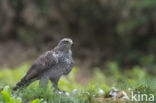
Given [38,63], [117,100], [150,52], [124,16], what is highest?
[124,16]

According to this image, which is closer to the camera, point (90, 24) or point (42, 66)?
point (42, 66)

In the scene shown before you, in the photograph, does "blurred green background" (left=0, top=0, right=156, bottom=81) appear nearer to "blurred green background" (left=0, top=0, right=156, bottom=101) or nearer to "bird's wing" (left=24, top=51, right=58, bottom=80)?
"blurred green background" (left=0, top=0, right=156, bottom=101)

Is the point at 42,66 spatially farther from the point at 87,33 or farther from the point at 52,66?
the point at 87,33

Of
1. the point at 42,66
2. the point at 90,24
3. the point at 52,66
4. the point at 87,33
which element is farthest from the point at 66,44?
the point at 87,33

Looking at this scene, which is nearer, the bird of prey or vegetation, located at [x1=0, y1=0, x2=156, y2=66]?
the bird of prey

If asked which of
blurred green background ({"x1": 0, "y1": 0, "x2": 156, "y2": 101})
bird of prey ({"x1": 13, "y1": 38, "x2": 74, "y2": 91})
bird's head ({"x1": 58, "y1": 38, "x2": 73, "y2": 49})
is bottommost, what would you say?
bird of prey ({"x1": 13, "y1": 38, "x2": 74, "y2": 91})

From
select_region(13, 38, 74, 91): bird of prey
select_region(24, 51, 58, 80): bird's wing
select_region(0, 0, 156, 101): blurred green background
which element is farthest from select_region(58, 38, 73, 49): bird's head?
select_region(0, 0, 156, 101): blurred green background

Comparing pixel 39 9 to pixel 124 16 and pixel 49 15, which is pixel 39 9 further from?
pixel 124 16

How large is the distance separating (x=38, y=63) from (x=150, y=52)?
8.91 meters

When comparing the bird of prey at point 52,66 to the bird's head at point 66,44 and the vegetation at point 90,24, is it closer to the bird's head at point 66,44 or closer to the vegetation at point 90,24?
the bird's head at point 66,44

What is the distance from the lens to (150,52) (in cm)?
1444

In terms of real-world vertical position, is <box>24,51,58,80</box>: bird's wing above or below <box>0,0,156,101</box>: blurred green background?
below

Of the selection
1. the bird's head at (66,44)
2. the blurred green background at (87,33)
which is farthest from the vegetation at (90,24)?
the bird's head at (66,44)

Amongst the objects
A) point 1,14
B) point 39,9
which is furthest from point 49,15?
point 1,14
